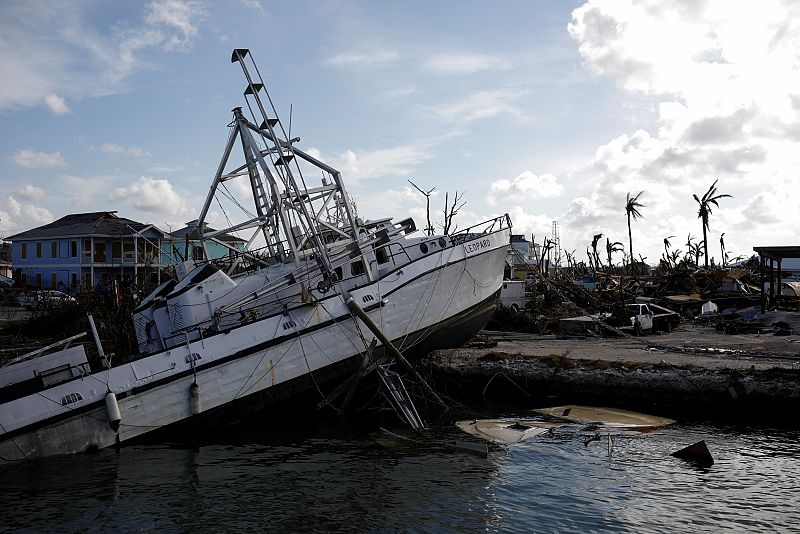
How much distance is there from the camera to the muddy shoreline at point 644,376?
586 inches

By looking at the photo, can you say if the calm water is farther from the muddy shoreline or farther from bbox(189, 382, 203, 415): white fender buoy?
the muddy shoreline

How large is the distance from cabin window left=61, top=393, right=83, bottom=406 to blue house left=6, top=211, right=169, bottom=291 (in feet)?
102

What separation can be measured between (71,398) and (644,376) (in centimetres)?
1294

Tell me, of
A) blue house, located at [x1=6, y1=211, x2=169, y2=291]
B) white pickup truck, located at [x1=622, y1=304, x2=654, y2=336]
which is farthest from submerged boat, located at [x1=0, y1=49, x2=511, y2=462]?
blue house, located at [x1=6, y1=211, x2=169, y2=291]

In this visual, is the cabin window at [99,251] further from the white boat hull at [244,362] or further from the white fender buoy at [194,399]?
the white fender buoy at [194,399]

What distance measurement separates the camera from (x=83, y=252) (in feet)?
148

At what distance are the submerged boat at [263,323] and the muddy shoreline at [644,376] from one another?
1.58 m

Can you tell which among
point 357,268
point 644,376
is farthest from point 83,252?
point 644,376

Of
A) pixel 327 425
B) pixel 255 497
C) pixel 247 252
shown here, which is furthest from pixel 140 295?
pixel 255 497

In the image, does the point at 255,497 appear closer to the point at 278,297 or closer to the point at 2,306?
the point at 278,297

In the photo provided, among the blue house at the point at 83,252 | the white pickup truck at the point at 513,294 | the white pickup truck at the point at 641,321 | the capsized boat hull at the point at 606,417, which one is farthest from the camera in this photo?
the blue house at the point at 83,252

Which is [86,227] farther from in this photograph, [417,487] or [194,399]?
[417,487]

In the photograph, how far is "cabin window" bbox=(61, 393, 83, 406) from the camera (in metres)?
13.3

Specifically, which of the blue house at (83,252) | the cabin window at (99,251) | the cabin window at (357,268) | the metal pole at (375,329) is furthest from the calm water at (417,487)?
the cabin window at (99,251)
